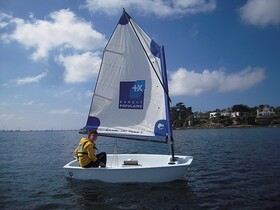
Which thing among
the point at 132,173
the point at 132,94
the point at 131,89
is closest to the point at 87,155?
the point at 132,173

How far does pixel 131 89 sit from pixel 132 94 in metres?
0.27

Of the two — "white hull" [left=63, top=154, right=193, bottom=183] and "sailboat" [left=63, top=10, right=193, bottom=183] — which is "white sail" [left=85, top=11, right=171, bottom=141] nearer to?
"sailboat" [left=63, top=10, right=193, bottom=183]

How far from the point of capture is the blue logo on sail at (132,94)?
44.3 ft

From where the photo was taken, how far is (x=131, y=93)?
44.6 ft

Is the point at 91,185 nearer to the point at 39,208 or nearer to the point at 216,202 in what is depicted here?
the point at 39,208

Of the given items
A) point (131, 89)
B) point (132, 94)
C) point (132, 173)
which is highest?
point (131, 89)

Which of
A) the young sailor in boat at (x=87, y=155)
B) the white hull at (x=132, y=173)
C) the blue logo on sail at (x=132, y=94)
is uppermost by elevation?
the blue logo on sail at (x=132, y=94)

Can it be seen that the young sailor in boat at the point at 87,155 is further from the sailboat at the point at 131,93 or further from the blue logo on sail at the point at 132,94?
the blue logo on sail at the point at 132,94

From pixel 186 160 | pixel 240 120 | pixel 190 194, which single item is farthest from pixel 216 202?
pixel 240 120

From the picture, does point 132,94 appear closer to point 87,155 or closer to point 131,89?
point 131,89

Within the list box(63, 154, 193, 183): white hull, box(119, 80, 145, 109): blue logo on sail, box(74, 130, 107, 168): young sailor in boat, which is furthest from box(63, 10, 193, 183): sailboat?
box(74, 130, 107, 168): young sailor in boat

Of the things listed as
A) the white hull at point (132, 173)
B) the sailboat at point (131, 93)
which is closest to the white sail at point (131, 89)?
the sailboat at point (131, 93)

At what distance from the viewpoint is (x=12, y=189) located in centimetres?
1275

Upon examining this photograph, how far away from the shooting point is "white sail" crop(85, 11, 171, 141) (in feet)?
43.0
